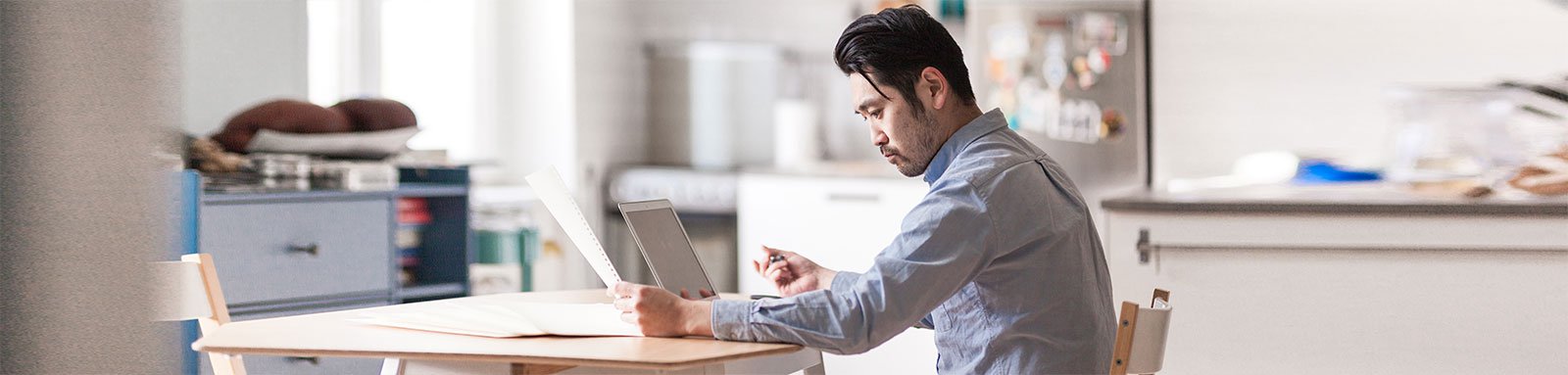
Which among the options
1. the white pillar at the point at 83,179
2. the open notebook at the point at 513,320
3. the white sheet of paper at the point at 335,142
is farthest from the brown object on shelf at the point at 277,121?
the white pillar at the point at 83,179

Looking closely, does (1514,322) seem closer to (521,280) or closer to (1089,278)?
(1089,278)

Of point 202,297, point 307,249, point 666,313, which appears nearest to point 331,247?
point 307,249

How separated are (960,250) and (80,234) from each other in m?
1.04

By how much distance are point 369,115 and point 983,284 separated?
217 cm

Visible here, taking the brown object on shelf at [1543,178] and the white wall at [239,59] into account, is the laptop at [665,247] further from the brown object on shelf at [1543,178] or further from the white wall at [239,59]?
the brown object on shelf at [1543,178]

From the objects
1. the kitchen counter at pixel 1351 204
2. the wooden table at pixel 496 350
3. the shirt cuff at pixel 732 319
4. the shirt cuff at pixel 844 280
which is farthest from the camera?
the kitchen counter at pixel 1351 204

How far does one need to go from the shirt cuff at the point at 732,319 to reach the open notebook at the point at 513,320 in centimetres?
12

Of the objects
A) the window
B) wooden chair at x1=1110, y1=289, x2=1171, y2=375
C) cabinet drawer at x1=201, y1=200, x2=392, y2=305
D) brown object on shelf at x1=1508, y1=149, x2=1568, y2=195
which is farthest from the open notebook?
the window

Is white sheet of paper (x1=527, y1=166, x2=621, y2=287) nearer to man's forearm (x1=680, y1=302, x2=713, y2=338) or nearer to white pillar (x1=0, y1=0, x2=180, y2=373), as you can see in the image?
man's forearm (x1=680, y1=302, x2=713, y2=338)

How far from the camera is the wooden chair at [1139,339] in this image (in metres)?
1.58

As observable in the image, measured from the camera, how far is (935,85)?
5.80 ft

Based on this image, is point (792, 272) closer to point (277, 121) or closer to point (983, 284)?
point (983, 284)

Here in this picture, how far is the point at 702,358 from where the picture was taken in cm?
143

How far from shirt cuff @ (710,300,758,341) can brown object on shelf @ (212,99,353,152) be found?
6.31 feet
